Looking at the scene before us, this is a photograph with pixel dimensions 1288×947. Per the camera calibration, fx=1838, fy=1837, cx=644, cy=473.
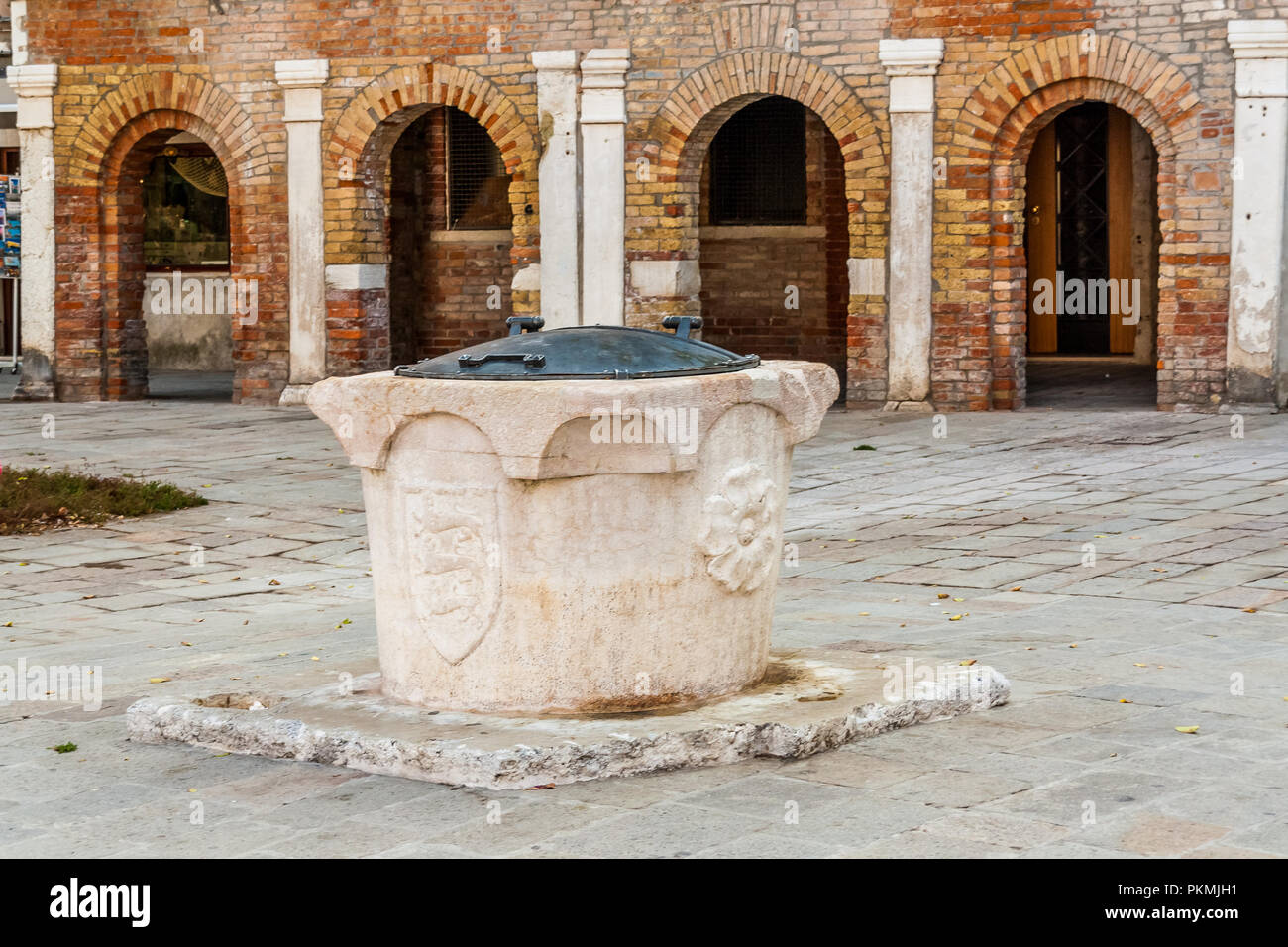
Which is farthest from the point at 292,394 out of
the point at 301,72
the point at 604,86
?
the point at 604,86

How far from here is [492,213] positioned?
1908 cm

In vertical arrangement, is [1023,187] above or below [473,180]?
below

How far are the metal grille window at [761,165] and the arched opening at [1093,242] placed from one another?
126 inches

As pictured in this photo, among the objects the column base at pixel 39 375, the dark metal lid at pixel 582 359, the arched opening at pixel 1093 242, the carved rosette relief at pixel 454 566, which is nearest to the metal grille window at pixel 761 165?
the arched opening at pixel 1093 242

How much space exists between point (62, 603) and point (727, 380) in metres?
4.26

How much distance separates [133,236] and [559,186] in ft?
14.5

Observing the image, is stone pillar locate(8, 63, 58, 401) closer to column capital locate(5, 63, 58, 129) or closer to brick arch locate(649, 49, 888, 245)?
column capital locate(5, 63, 58, 129)

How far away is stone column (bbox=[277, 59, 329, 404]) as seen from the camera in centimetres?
1655

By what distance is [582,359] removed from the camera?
5547mm

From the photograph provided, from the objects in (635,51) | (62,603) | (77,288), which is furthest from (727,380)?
(77,288)

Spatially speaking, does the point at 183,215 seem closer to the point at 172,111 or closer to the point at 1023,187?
the point at 172,111

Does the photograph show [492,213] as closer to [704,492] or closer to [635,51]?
[635,51]

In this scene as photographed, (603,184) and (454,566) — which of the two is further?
(603,184)

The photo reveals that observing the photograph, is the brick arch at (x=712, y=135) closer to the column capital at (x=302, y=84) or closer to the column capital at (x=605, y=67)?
the column capital at (x=605, y=67)
